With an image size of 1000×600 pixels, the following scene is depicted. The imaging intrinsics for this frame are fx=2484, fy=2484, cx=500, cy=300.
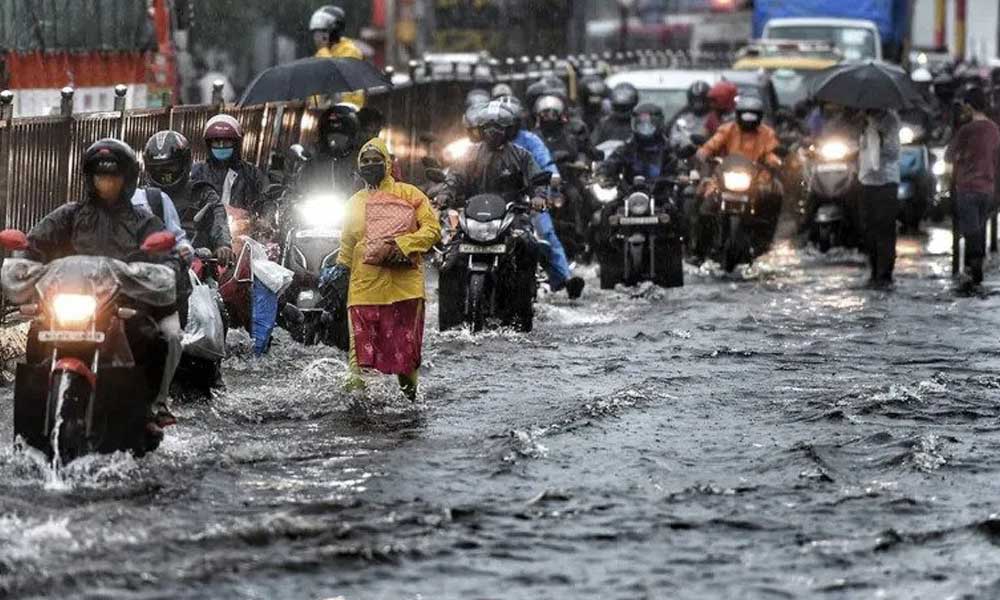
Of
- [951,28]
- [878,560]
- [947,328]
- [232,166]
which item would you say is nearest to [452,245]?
[232,166]

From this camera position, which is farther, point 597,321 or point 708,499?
point 597,321

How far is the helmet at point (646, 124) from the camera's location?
21.2 meters

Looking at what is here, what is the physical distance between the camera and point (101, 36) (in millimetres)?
24484

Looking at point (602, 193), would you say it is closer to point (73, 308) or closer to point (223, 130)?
point (223, 130)

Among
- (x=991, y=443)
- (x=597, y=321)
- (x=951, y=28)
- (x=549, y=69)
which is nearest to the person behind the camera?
(x=991, y=443)

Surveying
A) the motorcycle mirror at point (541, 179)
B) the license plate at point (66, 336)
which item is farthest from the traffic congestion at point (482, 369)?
the motorcycle mirror at point (541, 179)

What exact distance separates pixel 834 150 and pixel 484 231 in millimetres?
8117

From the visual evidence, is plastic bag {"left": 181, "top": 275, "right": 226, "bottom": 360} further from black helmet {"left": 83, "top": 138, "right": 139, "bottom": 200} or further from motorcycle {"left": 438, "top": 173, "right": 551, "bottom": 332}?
motorcycle {"left": 438, "top": 173, "right": 551, "bottom": 332}

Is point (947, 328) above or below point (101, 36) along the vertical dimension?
below

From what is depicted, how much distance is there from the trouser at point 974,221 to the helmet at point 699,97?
19.9 feet

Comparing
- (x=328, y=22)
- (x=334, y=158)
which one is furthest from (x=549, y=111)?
(x=334, y=158)

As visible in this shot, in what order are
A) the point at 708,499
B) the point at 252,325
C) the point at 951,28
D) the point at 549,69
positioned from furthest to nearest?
the point at 951,28 < the point at 549,69 < the point at 252,325 < the point at 708,499

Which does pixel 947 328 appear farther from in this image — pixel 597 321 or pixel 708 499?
pixel 708 499

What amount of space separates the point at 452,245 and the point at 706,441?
16.8ft
